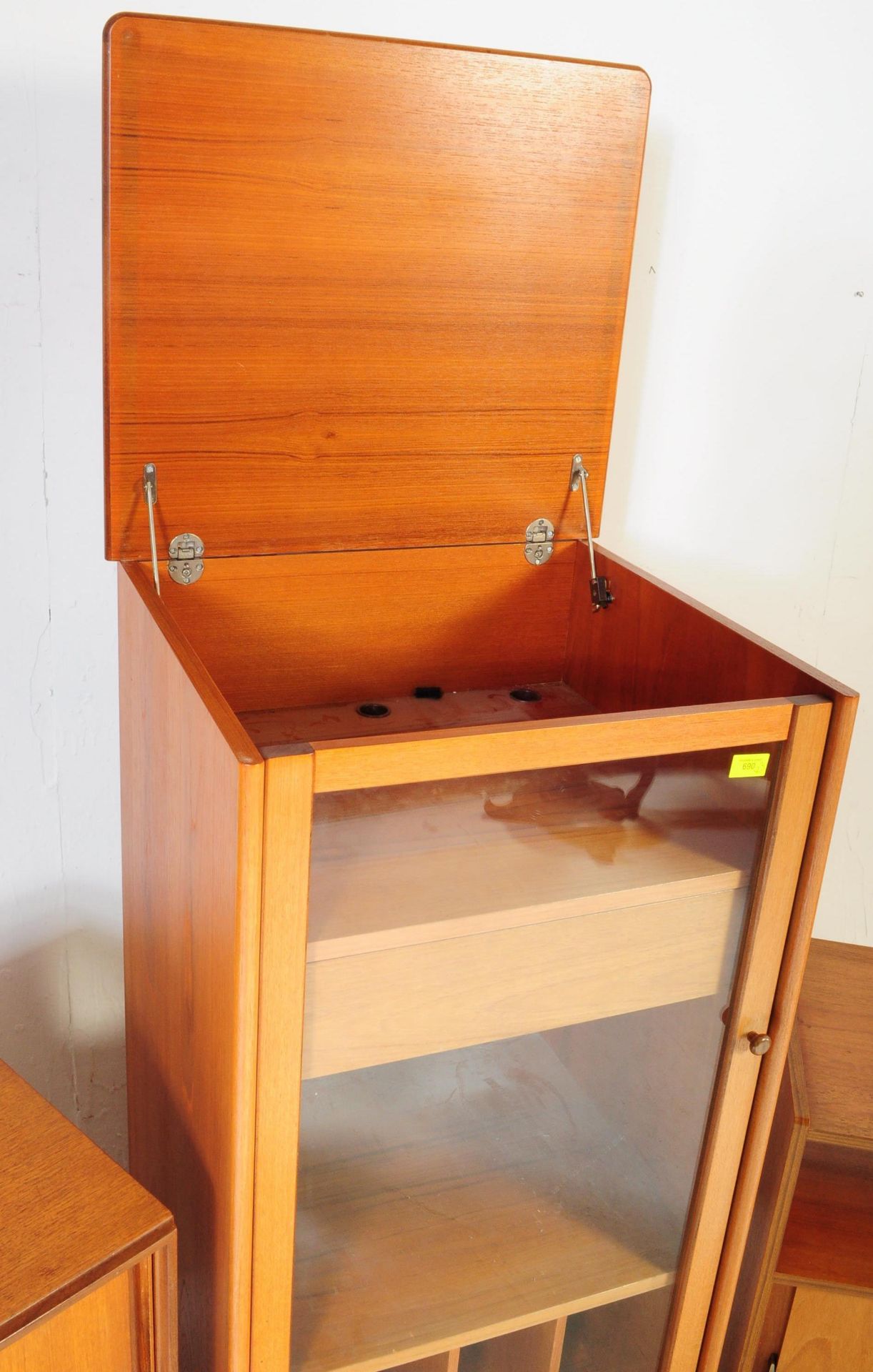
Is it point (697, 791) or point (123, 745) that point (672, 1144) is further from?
point (123, 745)

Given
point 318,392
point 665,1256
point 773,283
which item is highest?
point 773,283

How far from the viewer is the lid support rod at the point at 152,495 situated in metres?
1.14

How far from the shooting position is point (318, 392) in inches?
47.3

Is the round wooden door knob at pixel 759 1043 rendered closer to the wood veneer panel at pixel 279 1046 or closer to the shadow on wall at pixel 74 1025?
the wood veneer panel at pixel 279 1046

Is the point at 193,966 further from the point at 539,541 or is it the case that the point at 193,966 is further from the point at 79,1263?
the point at 539,541

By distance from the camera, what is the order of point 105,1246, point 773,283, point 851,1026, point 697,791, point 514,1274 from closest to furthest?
point 105,1246
point 697,791
point 514,1274
point 851,1026
point 773,283

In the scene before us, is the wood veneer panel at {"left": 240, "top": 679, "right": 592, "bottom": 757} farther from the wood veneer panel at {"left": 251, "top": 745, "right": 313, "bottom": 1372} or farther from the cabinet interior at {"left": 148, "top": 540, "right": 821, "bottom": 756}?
the wood veneer panel at {"left": 251, "top": 745, "right": 313, "bottom": 1372}

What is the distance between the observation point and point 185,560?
118cm

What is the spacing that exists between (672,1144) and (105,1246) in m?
0.55

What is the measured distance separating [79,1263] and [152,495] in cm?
66

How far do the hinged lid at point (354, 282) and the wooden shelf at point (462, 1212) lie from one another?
1.85 feet

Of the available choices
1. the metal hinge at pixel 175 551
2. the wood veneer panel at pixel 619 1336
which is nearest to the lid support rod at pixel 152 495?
the metal hinge at pixel 175 551

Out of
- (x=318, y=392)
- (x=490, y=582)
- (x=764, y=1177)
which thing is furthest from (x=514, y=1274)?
(x=318, y=392)

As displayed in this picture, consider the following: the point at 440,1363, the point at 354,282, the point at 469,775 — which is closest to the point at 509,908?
the point at 469,775
